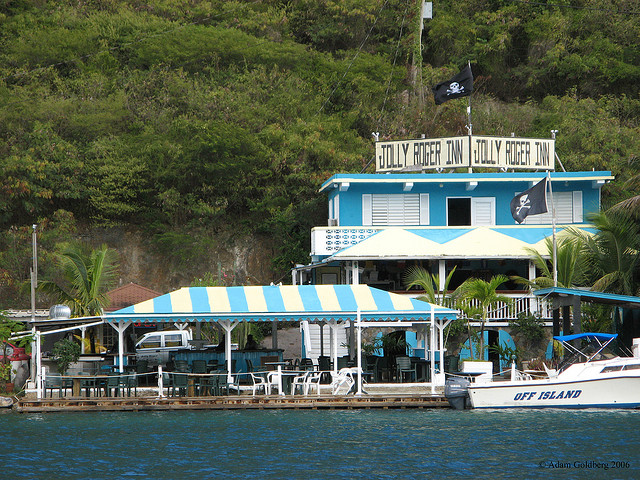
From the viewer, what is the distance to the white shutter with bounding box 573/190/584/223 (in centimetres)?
3372

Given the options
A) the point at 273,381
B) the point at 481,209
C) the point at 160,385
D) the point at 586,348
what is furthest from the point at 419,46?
the point at 160,385

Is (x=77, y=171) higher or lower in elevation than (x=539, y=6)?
lower

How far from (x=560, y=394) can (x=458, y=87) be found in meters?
14.2

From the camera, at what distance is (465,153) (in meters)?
33.0

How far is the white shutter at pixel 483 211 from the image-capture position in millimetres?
33688

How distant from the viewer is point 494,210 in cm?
3375

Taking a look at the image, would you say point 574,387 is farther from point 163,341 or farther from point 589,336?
point 163,341

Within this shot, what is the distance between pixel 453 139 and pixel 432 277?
19.5ft

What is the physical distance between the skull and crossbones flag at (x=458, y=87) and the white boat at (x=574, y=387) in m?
12.5

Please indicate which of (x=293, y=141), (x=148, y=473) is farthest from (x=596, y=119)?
(x=148, y=473)

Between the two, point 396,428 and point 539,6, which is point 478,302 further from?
point 539,6

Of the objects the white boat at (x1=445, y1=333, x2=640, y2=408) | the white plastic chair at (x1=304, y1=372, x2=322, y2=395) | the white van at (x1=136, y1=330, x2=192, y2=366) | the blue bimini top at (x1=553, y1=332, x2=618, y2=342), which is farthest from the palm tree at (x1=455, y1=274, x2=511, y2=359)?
the white van at (x1=136, y1=330, x2=192, y2=366)

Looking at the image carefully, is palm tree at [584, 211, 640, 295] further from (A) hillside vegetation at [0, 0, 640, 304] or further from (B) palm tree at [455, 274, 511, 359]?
(A) hillside vegetation at [0, 0, 640, 304]

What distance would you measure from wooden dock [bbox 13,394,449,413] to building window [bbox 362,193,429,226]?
37.2ft
